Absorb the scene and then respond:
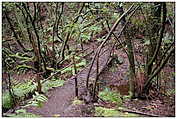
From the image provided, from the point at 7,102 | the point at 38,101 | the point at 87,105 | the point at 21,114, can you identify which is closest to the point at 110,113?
the point at 87,105

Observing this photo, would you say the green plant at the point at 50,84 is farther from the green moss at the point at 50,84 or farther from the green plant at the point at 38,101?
the green plant at the point at 38,101

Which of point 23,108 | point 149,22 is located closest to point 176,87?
point 149,22

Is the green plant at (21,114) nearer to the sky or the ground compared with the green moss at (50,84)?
nearer to the ground

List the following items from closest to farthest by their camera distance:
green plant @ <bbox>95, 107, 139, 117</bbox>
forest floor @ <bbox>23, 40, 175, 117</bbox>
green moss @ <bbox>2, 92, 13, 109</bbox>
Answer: green plant @ <bbox>95, 107, 139, 117</bbox> < forest floor @ <bbox>23, 40, 175, 117</bbox> < green moss @ <bbox>2, 92, 13, 109</bbox>

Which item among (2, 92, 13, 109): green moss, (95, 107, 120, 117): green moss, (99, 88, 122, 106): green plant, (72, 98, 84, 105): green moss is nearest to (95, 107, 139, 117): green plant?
(95, 107, 120, 117): green moss

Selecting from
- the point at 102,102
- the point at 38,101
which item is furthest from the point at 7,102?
the point at 102,102

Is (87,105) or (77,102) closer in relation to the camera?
(87,105)

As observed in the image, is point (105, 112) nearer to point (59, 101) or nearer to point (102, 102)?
point (102, 102)

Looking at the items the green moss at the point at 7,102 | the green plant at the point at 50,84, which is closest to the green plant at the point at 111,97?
the green plant at the point at 50,84

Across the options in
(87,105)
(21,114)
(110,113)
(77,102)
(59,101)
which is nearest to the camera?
(110,113)

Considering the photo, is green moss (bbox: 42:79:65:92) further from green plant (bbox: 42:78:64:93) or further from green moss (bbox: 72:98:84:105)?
green moss (bbox: 72:98:84:105)

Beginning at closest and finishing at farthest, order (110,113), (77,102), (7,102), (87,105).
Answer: (110,113)
(87,105)
(77,102)
(7,102)

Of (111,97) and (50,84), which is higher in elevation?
(50,84)

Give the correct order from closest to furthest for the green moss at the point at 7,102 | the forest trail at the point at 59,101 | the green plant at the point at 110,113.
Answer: the green plant at the point at 110,113 < the forest trail at the point at 59,101 < the green moss at the point at 7,102
